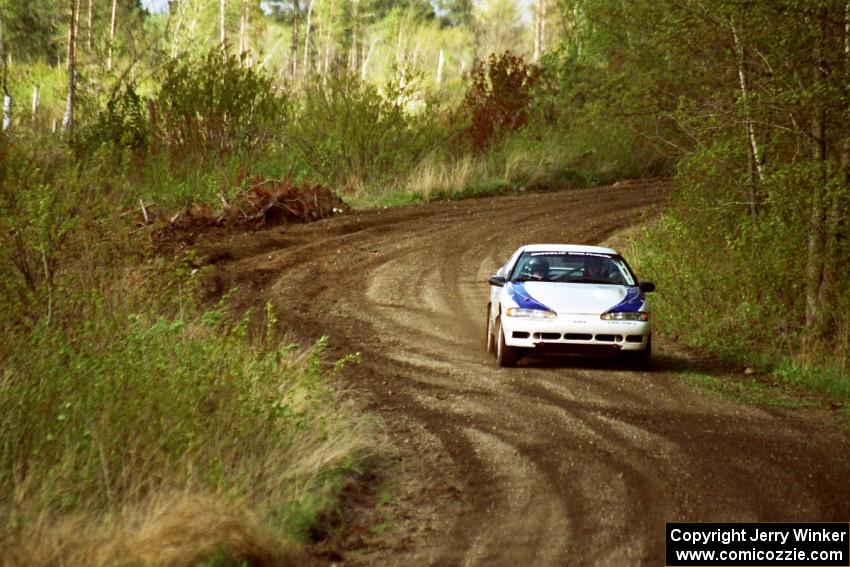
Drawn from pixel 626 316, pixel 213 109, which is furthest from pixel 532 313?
pixel 213 109

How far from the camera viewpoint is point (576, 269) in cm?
1587

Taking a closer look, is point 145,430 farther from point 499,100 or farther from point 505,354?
point 499,100

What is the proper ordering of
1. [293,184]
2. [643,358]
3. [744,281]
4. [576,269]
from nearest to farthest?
[643,358], [576,269], [744,281], [293,184]

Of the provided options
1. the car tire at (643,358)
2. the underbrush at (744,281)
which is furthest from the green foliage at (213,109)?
the car tire at (643,358)

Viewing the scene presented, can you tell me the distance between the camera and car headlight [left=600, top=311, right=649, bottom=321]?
47.2 feet

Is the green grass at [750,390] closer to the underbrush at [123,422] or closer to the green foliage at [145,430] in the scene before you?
the underbrush at [123,422]

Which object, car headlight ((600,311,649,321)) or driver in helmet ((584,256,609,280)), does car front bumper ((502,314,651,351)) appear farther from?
driver in helmet ((584,256,609,280))

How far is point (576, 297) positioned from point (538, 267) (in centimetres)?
110

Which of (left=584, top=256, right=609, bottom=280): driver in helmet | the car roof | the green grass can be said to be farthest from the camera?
the car roof

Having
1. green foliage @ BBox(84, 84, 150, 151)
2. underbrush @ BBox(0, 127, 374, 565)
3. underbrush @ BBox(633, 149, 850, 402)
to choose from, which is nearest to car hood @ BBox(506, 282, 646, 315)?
underbrush @ BBox(633, 149, 850, 402)

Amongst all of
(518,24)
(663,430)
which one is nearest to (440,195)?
(663,430)

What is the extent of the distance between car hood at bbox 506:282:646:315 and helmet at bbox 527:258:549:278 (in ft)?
1.79

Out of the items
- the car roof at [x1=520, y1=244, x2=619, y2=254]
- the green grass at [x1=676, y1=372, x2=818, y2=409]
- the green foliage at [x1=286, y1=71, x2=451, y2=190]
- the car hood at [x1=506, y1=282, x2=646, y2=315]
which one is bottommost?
the green grass at [x1=676, y1=372, x2=818, y2=409]

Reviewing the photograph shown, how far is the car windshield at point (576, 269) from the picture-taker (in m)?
15.3
